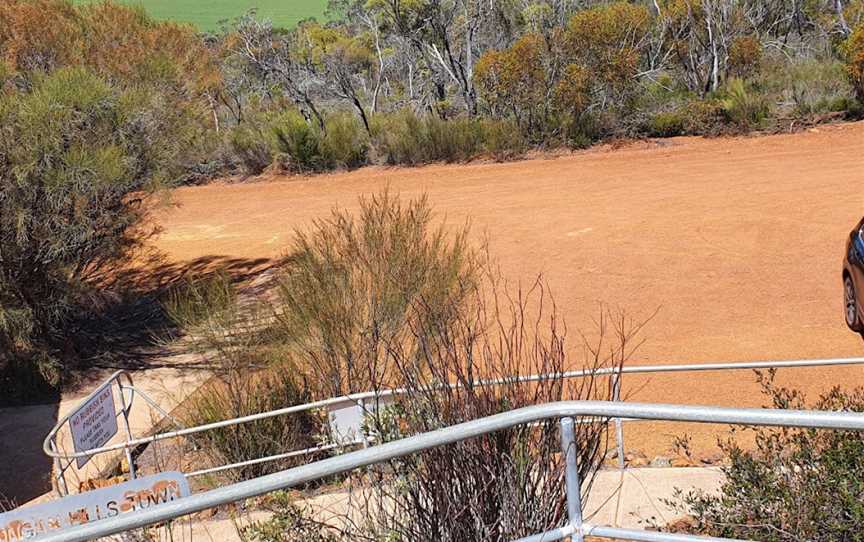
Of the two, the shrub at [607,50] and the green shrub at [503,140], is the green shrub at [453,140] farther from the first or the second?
the shrub at [607,50]

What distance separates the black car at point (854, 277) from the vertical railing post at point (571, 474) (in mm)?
8072

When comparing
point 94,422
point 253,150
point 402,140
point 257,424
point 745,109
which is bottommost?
point 257,424

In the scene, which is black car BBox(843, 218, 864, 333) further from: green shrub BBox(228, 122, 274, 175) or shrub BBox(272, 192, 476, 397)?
green shrub BBox(228, 122, 274, 175)

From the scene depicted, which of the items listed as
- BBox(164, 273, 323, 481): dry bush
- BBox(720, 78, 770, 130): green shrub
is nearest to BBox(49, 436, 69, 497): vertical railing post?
BBox(164, 273, 323, 481): dry bush

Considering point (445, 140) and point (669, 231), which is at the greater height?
point (445, 140)

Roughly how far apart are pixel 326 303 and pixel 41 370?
18.6 ft

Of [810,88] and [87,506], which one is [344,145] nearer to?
[810,88]

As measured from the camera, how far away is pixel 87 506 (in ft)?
19.1

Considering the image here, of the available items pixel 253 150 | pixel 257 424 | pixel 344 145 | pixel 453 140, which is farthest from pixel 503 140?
pixel 257 424

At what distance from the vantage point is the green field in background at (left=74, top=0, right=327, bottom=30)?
333ft

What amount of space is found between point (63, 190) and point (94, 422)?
6683mm

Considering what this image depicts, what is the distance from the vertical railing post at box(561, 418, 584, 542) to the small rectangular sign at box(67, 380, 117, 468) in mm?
6379

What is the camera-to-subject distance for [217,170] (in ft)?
106

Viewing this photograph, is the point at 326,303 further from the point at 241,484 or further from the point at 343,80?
the point at 343,80
